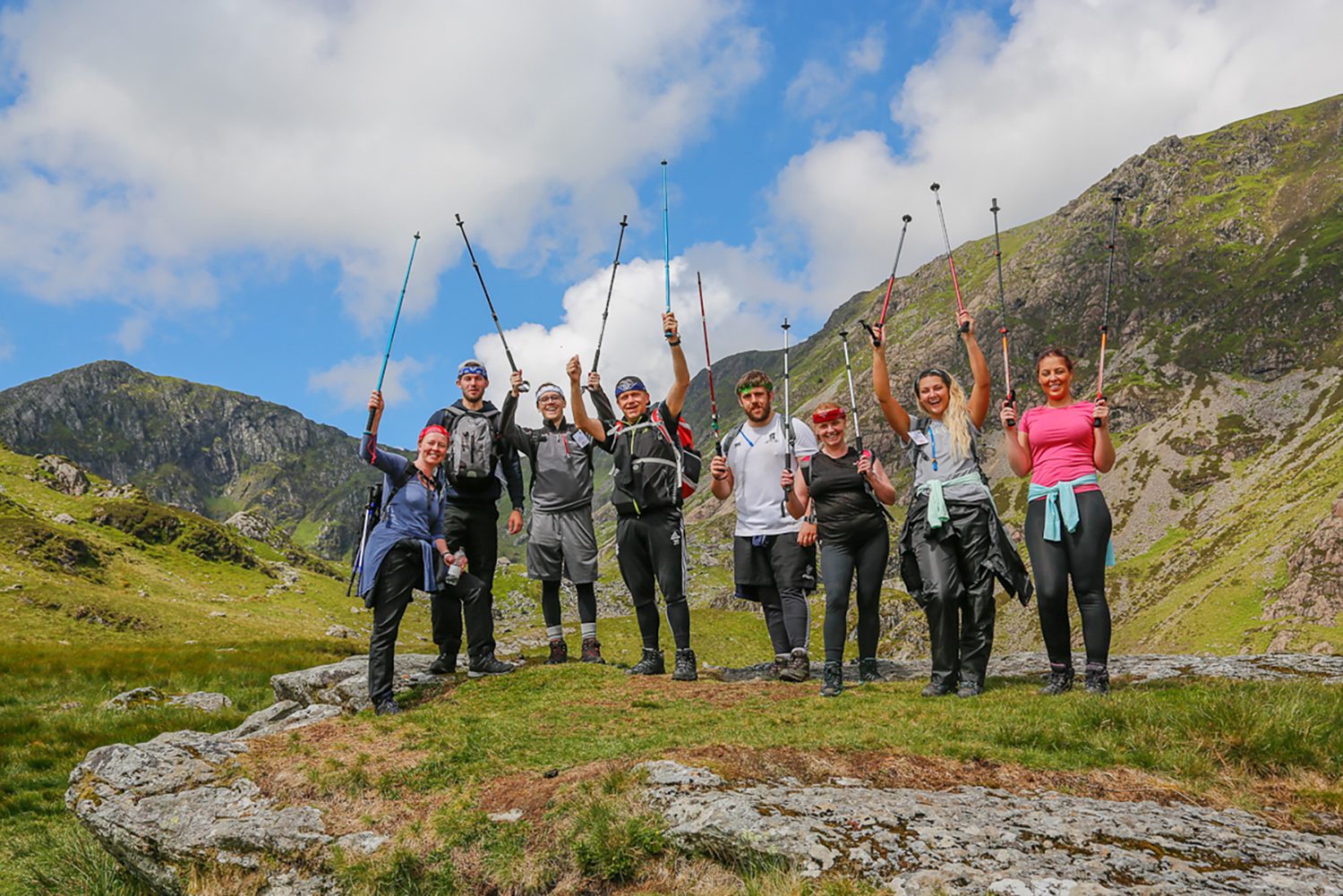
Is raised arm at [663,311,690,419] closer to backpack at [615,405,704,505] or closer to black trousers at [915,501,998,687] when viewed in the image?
backpack at [615,405,704,505]

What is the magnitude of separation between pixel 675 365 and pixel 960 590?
499 cm

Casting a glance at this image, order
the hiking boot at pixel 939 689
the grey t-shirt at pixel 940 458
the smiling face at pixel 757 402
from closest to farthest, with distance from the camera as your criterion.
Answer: the hiking boot at pixel 939 689 → the grey t-shirt at pixel 940 458 → the smiling face at pixel 757 402

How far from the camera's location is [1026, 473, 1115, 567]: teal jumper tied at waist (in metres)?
8.55

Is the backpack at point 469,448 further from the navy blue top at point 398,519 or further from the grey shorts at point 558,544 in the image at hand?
the grey shorts at point 558,544

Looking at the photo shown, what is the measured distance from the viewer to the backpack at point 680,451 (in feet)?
36.7

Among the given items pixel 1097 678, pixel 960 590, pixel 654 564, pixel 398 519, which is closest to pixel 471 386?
pixel 398 519

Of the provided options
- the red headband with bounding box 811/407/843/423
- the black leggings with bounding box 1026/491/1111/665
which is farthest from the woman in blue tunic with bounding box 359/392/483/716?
the black leggings with bounding box 1026/491/1111/665

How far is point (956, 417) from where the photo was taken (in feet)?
31.4

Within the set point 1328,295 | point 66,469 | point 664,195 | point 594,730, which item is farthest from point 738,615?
point 1328,295

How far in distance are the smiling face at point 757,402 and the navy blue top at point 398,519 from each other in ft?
15.7

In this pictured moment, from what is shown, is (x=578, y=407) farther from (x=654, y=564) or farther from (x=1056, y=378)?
(x=1056, y=378)

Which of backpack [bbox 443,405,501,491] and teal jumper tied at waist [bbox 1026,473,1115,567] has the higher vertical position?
backpack [bbox 443,405,501,491]

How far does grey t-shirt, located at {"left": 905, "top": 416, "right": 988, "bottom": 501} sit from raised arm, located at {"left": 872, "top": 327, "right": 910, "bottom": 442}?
0.52 ft


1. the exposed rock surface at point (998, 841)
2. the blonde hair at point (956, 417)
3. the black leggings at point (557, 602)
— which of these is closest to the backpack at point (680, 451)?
the black leggings at point (557, 602)
